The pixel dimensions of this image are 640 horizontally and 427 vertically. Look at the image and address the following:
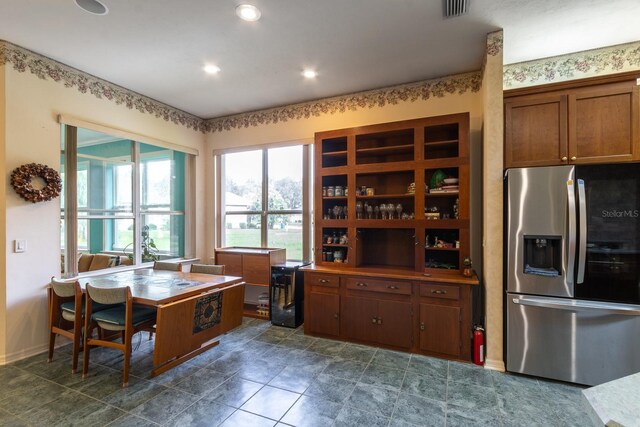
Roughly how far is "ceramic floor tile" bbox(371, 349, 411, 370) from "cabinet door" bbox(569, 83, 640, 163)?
7.77 ft

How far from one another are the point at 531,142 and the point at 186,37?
3304 mm

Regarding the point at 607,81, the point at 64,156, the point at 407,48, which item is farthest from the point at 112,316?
the point at 607,81

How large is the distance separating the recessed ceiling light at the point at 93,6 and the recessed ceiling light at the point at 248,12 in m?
1.05

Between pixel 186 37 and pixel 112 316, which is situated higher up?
pixel 186 37

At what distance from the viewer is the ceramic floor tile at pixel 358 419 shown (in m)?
2.04

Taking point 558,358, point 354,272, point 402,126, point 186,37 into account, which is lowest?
point 558,358

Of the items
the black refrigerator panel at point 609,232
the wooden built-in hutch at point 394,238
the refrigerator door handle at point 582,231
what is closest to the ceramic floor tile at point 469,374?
the wooden built-in hutch at point 394,238

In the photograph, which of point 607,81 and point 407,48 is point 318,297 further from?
point 607,81

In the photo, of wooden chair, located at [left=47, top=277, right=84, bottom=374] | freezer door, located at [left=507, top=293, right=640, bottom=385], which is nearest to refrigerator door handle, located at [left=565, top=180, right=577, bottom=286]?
freezer door, located at [left=507, top=293, right=640, bottom=385]

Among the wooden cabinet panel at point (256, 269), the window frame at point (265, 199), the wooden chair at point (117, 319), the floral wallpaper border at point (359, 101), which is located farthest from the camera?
the window frame at point (265, 199)

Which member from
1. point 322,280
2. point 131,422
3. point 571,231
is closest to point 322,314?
point 322,280

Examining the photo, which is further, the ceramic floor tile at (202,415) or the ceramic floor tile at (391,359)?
the ceramic floor tile at (391,359)

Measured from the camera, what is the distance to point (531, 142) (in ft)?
8.73

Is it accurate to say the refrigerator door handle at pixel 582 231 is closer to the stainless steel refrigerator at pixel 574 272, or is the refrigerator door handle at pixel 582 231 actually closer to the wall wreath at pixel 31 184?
the stainless steel refrigerator at pixel 574 272
